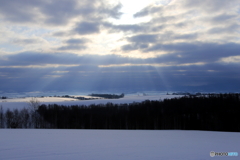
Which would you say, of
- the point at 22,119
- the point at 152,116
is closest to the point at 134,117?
the point at 152,116

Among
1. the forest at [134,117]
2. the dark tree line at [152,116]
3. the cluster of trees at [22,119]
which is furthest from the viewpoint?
the dark tree line at [152,116]

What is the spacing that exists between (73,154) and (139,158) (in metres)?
3.47

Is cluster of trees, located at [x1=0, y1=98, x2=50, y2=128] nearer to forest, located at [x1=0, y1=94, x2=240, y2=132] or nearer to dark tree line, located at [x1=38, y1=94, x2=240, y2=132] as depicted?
forest, located at [x1=0, y1=94, x2=240, y2=132]

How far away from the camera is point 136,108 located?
55.9 m

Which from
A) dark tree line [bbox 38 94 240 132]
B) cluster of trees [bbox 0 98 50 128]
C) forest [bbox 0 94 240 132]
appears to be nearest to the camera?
cluster of trees [bbox 0 98 50 128]

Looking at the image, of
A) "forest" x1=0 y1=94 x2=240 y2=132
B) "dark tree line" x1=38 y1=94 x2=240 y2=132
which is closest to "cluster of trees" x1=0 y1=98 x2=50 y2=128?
"forest" x1=0 y1=94 x2=240 y2=132

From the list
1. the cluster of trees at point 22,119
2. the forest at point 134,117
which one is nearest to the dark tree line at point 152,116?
the forest at point 134,117

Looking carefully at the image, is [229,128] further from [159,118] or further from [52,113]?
[52,113]

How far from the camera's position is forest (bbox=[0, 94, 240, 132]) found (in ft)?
157

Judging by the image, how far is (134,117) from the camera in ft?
169

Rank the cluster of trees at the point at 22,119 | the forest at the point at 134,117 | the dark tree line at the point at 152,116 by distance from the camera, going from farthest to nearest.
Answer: the dark tree line at the point at 152,116 → the forest at the point at 134,117 → the cluster of trees at the point at 22,119

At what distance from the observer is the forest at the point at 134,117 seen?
157 ft

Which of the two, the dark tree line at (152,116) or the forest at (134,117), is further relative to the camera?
the dark tree line at (152,116)

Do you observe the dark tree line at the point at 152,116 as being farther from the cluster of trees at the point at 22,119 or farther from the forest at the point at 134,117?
the cluster of trees at the point at 22,119
